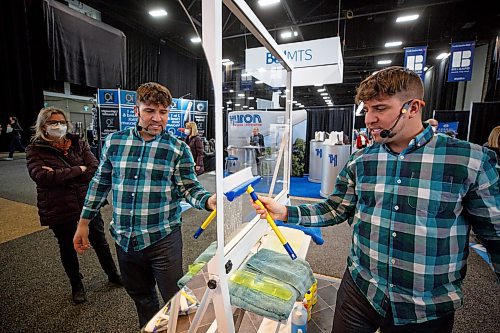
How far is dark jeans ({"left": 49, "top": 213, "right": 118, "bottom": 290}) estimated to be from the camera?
6.33ft

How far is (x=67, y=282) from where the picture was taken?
2.30m

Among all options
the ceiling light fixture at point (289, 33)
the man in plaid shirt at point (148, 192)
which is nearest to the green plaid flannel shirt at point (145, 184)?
the man in plaid shirt at point (148, 192)

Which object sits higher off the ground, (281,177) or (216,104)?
(216,104)

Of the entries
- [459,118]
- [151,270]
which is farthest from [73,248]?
[459,118]

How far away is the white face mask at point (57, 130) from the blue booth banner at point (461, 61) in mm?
7197

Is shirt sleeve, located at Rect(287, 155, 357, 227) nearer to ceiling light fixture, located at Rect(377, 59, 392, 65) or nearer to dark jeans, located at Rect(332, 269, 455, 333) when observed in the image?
dark jeans, located at Rect(332, 269, 455, 333)

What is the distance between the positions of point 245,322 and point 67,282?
1691 mm

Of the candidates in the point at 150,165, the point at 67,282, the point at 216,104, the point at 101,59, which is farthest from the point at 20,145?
the point at 216,104

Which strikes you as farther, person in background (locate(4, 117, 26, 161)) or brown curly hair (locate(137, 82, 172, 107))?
person in background (locate(4, 117, 26, 161))

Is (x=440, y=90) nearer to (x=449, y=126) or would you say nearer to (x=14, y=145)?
(x=449, y=126)

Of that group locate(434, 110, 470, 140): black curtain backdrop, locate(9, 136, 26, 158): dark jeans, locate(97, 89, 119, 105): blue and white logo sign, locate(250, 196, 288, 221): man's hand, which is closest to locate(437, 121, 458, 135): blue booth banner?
locate(434, 110, 470, 140): black curtain backdrop

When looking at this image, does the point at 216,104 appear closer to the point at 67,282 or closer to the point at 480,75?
the point at 67,282

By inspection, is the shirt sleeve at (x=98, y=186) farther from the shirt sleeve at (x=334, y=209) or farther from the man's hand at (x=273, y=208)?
the shirt sleeve at (x=334, y=209)

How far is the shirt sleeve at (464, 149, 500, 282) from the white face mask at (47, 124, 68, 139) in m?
2.33
